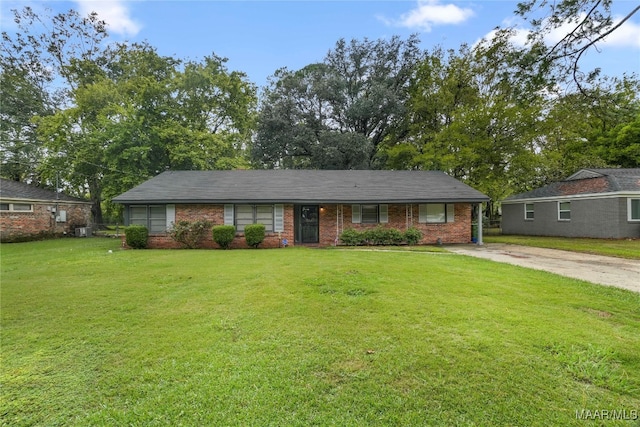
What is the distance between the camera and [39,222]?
1834cm

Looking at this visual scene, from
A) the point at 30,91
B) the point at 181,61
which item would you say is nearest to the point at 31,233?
the point at 30,91

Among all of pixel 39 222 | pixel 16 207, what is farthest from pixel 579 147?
pixel 16 207

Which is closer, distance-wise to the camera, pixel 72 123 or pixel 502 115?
pixel 502 115

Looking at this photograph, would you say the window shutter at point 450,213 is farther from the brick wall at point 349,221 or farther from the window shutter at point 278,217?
the window shutter at point 278,217

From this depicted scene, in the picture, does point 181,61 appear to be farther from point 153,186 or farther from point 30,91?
point 153,186

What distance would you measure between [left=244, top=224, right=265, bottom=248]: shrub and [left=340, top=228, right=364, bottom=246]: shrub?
366 centimetres

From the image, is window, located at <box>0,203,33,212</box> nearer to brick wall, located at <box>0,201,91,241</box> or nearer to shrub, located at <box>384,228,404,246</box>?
brick wall, located at <box>0,201,91,241</box>

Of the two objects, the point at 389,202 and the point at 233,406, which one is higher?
the point at 389,202

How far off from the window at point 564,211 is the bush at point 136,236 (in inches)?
848

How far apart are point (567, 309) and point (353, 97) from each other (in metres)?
23.7

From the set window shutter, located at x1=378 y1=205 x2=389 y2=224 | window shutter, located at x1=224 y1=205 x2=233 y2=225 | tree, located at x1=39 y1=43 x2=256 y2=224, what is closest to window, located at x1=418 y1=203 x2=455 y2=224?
window shutter, located at x1=378 y1=205 x2=389 y2=224

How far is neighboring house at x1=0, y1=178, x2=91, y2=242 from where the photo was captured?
16.8 meters

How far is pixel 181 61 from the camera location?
25172mm

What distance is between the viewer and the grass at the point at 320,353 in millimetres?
2488
